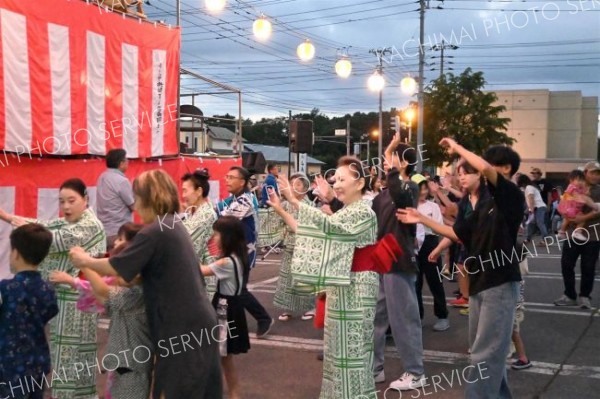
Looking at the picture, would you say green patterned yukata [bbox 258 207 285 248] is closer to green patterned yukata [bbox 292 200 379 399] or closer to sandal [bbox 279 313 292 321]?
sandal [bbox 279 313 292 321]

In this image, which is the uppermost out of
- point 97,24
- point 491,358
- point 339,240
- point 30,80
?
point 97,24

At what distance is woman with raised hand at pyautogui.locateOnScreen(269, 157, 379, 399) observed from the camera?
3.81 metres

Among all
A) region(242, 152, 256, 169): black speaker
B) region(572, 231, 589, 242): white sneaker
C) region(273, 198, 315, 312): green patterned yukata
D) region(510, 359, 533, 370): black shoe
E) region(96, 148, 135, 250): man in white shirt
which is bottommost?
region(510, 359, 533, 370): black shoe

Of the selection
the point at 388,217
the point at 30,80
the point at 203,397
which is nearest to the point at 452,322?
the point at 388,217

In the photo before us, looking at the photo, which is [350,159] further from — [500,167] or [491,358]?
[491,358]

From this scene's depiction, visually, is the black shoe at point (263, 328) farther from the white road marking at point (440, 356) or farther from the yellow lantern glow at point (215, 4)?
the yellow lantern glow at point (215, 4)

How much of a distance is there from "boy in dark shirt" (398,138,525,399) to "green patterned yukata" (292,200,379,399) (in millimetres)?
467

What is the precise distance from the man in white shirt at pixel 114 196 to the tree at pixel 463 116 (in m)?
19.3

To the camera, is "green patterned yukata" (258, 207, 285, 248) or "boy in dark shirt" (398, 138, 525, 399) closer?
"boy in dark shirt" (398, 138, 525, 399)

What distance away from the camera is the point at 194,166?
10.2m

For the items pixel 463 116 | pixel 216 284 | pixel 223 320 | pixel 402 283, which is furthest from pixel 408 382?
pixel 463 116

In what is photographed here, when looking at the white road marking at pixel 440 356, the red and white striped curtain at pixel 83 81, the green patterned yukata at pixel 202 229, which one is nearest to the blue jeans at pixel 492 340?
the white road marking at pixel 440 356

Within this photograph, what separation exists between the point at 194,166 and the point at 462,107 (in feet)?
56.4

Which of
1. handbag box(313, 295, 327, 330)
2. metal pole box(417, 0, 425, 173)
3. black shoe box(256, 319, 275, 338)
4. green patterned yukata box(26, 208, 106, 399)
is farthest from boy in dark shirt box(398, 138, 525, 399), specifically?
metal pole box(417, 0, 425, 173)
